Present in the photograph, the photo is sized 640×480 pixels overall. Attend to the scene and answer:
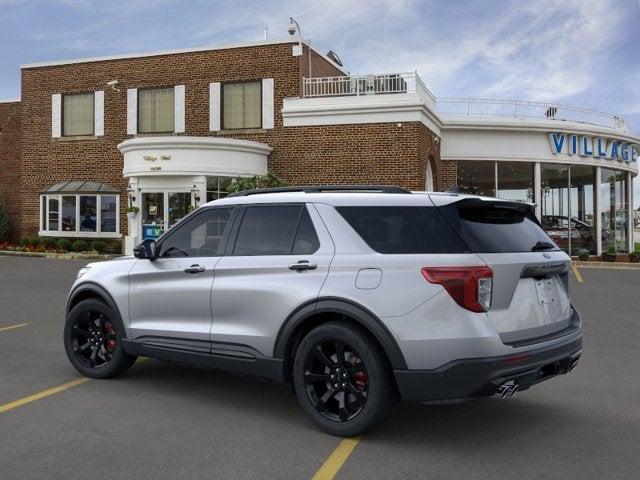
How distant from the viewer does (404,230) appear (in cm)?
445

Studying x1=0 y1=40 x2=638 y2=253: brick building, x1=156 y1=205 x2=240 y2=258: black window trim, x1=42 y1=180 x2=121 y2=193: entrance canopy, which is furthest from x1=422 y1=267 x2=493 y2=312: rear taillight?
x1=42 y1=180 x2=121 y2=193: entrance canopy

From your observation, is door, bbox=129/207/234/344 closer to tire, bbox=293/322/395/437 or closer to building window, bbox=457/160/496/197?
tire, bbox=293/322/395/437

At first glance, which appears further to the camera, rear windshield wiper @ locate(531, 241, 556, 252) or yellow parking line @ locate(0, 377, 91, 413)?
yellow parking line @ locate(0, 377, 91, 413)

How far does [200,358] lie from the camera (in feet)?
17.4

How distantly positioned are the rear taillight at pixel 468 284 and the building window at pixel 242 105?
20433 millimetres

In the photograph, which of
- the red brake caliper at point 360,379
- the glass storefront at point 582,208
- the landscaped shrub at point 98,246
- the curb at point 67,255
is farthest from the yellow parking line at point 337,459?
the glass storefront at point 582,208

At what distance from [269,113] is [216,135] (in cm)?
228

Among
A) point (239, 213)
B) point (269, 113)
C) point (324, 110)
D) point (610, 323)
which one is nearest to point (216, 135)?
point (269, 113)

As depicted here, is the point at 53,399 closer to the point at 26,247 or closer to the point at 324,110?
the point at 324,110

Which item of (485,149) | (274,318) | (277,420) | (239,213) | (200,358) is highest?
(485,149)

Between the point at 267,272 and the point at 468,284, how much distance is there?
157 cm

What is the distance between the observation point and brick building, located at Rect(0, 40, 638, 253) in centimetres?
2197

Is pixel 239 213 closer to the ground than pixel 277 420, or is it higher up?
higher up

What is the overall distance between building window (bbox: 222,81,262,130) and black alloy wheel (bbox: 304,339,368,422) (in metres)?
20.0
